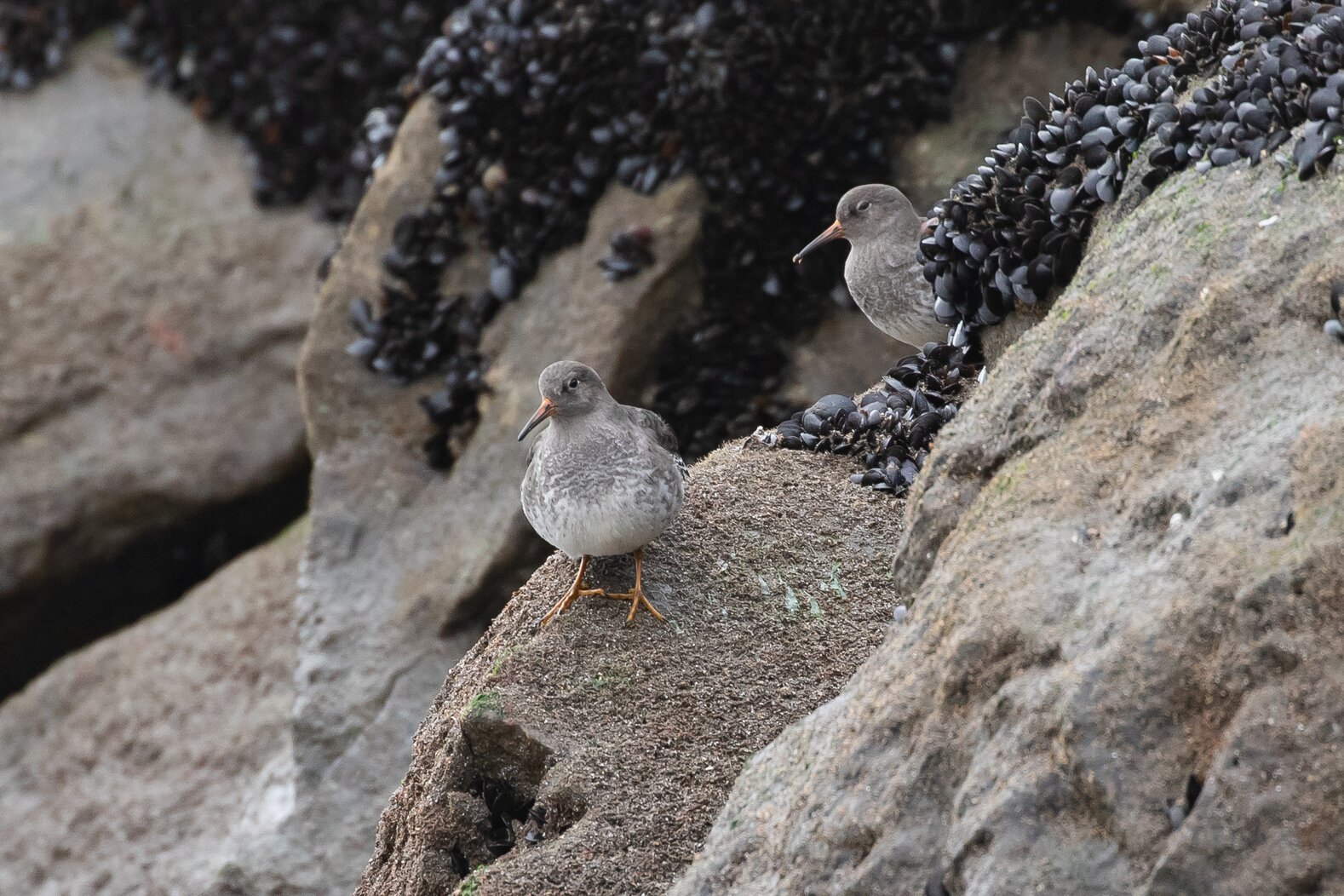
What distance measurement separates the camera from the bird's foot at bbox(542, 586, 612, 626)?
5.50 meters

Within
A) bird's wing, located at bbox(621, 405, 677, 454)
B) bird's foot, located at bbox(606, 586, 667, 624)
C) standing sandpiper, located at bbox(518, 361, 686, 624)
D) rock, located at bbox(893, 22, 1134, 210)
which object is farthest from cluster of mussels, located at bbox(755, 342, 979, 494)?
rock, located at bbox(893, 22, 1134, 210)

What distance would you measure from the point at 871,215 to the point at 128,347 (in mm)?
6041

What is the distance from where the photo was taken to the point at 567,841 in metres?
4.64

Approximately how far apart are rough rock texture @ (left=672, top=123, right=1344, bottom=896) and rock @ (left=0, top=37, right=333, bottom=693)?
25.2 ft

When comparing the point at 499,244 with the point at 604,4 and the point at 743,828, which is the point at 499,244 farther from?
the point at 743,828

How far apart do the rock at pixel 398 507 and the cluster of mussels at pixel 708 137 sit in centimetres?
18

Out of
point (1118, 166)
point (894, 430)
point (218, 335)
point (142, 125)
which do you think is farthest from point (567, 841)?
point (142, 125)

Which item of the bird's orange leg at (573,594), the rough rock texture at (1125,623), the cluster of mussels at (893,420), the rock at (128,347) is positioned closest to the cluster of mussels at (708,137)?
the cluster of mussels at (893,420)

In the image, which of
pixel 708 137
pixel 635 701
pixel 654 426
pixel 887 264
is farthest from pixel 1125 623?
pixel 708 137

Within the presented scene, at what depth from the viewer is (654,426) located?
6.03 meters

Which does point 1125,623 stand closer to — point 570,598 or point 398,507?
point 570,598

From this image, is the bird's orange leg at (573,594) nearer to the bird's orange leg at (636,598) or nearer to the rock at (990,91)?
the bird's orange leg at (636,598)

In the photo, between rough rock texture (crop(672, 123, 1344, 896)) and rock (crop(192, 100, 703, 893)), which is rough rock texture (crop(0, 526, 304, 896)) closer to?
rock (crop(192, 100, 703, 893))

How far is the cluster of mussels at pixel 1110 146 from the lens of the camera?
4371mm
